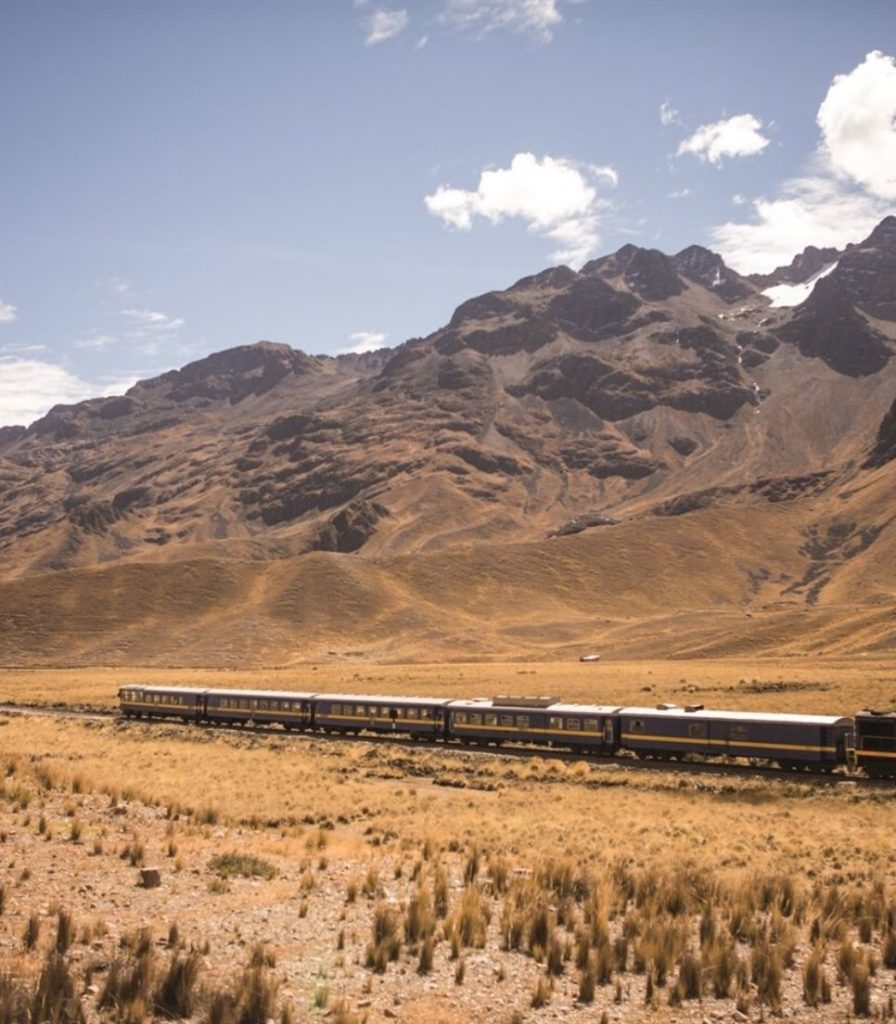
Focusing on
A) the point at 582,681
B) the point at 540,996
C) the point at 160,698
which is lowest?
the point at 160,698

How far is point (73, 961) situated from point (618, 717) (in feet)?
102

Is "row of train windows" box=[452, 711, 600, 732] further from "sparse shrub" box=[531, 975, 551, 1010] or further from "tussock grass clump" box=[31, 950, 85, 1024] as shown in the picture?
"tussock grass clump" box=[31, 950, 85, 1024]

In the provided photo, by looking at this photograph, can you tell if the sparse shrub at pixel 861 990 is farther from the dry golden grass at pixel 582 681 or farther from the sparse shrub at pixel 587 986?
the dry golden grass at pixel 582 681

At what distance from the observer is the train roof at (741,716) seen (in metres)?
36.2

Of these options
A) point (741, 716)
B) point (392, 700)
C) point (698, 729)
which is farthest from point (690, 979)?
point (392, 700)

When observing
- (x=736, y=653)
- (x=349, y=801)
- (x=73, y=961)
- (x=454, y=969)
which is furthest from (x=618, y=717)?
(x=736, y=653)

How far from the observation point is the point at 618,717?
41.8 metres

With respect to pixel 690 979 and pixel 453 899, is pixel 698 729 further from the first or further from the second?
pixel 690 979

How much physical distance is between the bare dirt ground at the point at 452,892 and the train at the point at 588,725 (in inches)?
103

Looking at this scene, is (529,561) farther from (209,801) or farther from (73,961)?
(73,961)

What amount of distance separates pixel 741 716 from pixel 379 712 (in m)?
20.0

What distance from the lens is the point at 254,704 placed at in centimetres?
5719

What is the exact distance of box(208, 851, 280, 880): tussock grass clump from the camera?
19.1 metres

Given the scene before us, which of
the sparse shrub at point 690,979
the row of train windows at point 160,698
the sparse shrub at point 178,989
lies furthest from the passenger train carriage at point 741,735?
the row of train windows at point 160,698
